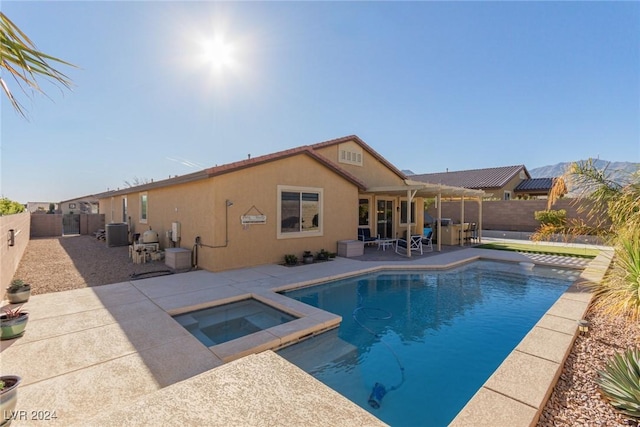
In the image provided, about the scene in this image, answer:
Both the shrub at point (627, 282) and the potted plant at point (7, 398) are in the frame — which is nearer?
the potted plant at point (7, 398)

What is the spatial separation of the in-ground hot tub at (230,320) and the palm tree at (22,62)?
446cm

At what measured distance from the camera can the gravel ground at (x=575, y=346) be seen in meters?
3.10

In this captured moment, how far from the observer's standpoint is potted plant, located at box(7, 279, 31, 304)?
6238mm

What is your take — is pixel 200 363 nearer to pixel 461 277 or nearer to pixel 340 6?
pixel 461 277

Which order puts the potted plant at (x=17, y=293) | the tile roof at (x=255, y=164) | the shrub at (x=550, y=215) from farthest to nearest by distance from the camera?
the shrub at (x=550, y=215), the tile roof at (x=255, y=164), the potted plant at (x=17, y=293)

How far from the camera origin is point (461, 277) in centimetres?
1073

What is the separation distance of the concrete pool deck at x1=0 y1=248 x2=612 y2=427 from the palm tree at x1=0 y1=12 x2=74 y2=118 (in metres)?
3.15

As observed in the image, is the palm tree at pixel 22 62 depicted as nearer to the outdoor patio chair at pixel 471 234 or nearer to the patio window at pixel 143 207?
the patio window at pixel 143 207

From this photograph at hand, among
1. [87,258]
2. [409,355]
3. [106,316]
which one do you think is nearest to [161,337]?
[106,316]

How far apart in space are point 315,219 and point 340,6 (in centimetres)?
805

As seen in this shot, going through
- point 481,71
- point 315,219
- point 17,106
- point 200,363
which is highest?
point 481,71

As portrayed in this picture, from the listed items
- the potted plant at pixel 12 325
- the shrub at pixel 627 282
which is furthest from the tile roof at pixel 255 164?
the shrub at pixel 627 282

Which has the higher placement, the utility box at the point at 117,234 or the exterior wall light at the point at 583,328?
the utility box at the point at 117,234

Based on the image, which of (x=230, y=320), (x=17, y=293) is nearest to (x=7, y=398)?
(x=230, y=320)
